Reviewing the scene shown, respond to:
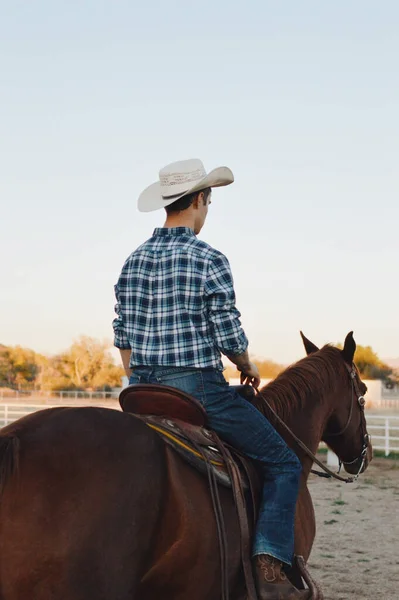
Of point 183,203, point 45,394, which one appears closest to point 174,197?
point 183,203

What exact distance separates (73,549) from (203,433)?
100 centimetres

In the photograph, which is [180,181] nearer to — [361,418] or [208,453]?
[208,453]

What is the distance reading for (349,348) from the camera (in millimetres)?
4633

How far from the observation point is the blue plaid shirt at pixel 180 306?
135 inches

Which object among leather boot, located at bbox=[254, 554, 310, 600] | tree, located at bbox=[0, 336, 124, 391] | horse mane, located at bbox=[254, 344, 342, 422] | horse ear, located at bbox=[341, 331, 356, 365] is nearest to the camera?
leather boot, located at bbox=[254, 554, 310, 600]

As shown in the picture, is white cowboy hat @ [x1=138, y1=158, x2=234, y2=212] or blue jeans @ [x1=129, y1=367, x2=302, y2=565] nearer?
blue jeans @ [x1=129, y1=367, x2=302, y2=565]

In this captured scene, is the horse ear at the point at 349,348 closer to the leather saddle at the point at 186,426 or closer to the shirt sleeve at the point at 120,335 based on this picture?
the leather saddle at the point at 186,426

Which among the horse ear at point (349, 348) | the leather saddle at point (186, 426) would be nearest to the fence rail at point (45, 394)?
the horse ear at point (349, 348)

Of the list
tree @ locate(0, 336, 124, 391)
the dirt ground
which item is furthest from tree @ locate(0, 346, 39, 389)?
the dirt ground

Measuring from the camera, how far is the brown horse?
261 centimetres

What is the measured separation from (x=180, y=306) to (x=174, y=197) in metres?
0.69

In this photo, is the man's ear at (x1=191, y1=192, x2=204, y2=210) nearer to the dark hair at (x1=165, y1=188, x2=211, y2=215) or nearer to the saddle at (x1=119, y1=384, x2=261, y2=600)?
the dark hair at (x1=165, y1=188, x2=211, y2=215)

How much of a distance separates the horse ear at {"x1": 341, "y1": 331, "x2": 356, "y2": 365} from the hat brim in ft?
4.61

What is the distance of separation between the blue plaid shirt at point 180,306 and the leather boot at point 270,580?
100cm
